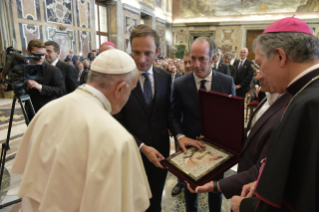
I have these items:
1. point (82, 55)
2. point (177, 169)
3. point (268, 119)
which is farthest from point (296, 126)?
point (82, 55)

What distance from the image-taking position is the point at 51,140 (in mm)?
909

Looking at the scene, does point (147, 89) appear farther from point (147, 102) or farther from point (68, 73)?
point (68, 73)

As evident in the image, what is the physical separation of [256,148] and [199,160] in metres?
0.42

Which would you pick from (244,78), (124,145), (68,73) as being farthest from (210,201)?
(244,78)

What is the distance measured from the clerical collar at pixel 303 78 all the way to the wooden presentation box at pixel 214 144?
47 cm

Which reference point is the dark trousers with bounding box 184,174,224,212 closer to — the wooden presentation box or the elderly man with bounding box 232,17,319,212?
the wooden presentation box

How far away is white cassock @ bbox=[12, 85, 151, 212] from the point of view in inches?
32.5

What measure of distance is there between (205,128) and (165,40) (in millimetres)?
18844

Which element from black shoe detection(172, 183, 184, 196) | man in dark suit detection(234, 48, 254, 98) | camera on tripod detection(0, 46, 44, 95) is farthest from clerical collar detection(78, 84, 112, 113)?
man in dark suit detection(234, 48, 254, 98)

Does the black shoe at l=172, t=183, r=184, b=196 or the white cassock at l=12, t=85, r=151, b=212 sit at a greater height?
the white cassock at l=12, t=85, r=151, b=212

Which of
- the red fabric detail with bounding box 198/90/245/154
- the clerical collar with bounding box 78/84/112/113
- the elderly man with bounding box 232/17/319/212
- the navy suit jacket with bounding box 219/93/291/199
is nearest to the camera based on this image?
the elderly man with bounding box 232/17/319/212

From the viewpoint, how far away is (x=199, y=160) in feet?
5.06

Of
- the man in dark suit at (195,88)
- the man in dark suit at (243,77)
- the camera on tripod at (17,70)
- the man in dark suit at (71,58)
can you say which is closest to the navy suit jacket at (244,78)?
the man in dark suit at (243,77)

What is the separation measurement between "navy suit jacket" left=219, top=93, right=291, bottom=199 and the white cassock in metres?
0.68
